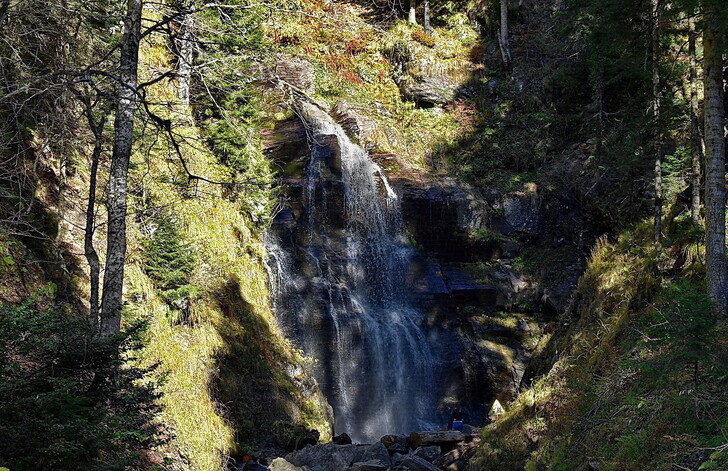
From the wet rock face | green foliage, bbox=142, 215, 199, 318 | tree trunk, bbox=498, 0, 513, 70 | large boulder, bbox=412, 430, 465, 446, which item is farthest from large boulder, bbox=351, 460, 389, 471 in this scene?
tree trunk, bbox=498, 0, 513, 70

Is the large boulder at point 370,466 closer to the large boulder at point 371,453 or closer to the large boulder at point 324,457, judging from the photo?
the large boulder at point 324,457

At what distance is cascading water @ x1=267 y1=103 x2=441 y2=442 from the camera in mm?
17109

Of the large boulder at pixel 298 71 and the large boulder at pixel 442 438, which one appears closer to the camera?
the large boulder at pixel 442 438

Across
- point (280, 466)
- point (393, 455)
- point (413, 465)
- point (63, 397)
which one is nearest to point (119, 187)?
point (63, 397)

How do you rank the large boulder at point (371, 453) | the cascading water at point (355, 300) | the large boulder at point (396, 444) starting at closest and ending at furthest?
1. the large boulder at point (371, 453)
2. the large boulder at point (396, 444)
3. the cascading water at point (355, 300)

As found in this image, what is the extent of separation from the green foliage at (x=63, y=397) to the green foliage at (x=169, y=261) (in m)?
4.69

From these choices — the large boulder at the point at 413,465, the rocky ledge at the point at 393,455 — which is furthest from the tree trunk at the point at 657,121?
the large boulder at the point at 413,465

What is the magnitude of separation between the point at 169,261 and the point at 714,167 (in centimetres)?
924

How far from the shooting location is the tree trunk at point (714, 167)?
24.1ft

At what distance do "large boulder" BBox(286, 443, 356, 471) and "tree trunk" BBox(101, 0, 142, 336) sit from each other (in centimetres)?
618

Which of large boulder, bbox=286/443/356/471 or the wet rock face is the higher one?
the wet rock face

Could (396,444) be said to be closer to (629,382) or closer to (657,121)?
(629,382)

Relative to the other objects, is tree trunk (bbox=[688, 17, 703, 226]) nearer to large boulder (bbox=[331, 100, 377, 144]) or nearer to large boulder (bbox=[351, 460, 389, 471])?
large boulder (bbox=[351, 460, 389, 471])

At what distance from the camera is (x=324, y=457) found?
11.1 meters
